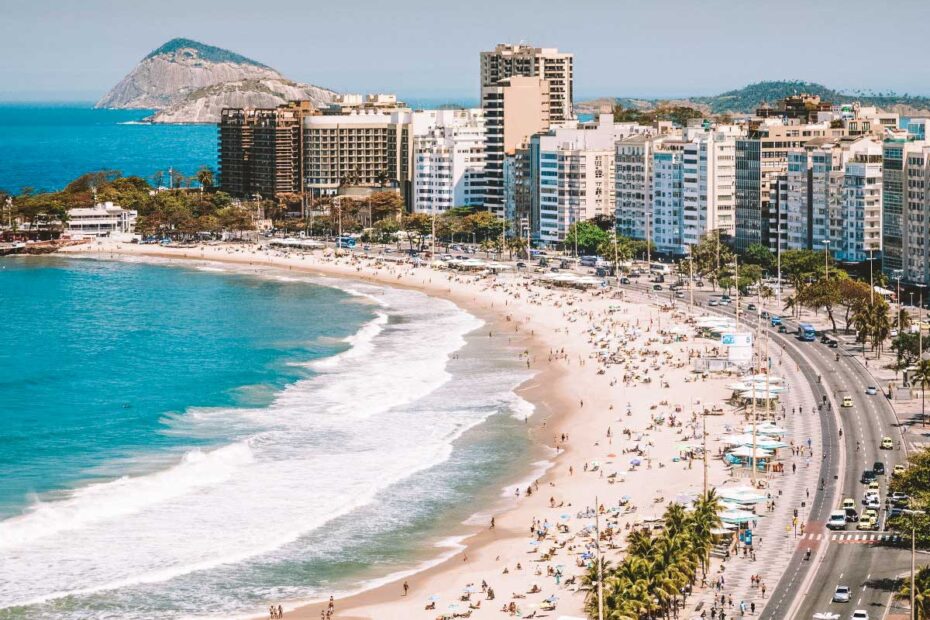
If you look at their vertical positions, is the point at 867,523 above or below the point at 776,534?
above

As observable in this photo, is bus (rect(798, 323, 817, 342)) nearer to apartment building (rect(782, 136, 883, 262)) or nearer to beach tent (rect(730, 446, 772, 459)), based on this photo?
apartment building (rect(782, 136, 883, 262))

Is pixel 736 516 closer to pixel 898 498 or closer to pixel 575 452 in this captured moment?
pixel 898 498

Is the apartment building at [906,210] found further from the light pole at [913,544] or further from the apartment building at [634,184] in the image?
the light pole at [913,544]

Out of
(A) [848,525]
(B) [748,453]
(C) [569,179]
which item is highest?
(C) [569,179]

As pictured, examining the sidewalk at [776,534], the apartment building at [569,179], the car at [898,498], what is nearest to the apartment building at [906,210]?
the sidewalk at [776,534]

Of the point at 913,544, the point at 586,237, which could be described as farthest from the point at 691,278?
the point at 913,544

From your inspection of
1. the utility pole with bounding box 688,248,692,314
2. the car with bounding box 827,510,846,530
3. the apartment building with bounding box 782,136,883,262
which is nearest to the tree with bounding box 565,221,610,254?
the utility pole with bounding box 688,248,692,314
